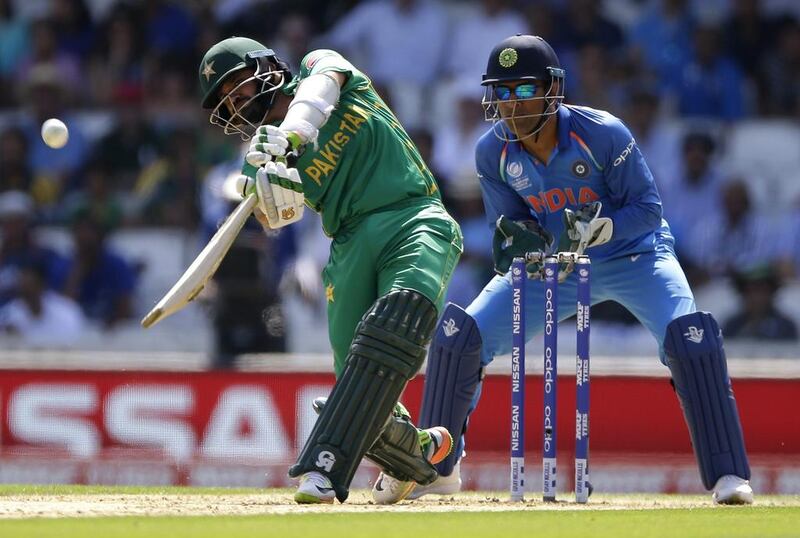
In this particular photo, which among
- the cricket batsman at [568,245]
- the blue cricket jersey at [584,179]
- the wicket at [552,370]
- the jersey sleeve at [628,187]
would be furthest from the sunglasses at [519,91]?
the wicket at [552,370]

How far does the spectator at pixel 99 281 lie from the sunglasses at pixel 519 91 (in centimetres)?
504

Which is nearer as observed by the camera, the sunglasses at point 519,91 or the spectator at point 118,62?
the sunglasses at point 519,91

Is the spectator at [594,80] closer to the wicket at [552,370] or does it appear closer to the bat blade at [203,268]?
the wicket at [552,370]

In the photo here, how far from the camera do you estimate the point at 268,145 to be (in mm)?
4676

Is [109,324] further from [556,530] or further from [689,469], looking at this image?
[556,530]

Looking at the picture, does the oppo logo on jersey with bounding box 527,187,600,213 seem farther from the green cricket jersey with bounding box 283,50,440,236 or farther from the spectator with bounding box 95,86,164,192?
the spectator with bounding box 95,86,164,192

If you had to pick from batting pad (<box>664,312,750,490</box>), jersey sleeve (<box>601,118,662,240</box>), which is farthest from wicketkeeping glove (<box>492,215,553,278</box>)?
batting pad (<box>664,312,750,490</box>)

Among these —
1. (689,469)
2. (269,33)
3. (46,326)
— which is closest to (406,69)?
(269,33)

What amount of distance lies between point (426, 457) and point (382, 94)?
5268 mm

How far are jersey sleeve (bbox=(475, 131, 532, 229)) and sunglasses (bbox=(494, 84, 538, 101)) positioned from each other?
267 mm

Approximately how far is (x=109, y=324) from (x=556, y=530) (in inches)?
242

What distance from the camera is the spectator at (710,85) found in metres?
10.4

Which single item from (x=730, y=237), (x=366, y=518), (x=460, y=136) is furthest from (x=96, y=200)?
(x=366, y=518)

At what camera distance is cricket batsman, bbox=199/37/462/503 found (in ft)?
15.7
